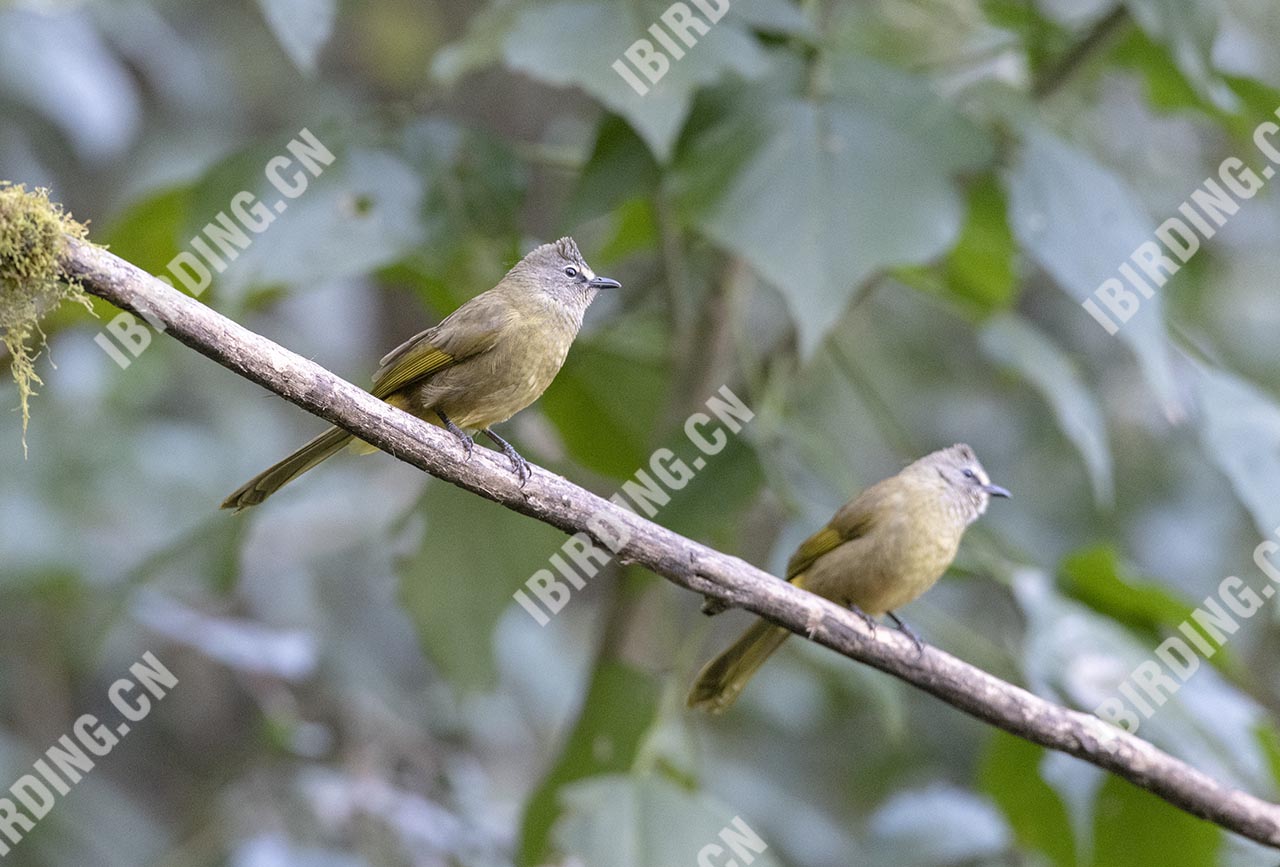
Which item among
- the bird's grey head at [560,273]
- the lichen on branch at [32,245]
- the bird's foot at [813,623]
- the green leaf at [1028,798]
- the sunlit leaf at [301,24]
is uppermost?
the sunlit leaf at [301,24]

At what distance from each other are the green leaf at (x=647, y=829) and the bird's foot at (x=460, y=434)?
125 cm

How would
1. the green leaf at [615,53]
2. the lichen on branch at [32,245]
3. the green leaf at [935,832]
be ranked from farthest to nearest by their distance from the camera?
the green leaf at [935,832]
the green leaf at [615,53]
the lichen on branch at [32,245]

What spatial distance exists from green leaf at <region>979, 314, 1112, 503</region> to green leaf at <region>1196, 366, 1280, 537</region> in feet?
1.05

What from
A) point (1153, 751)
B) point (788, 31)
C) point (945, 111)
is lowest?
point (1153, 751)

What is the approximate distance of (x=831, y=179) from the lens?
3678 millimetres

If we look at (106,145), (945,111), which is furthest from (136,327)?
(945,111)

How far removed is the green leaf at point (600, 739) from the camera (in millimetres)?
4016

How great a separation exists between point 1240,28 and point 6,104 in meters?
6.35

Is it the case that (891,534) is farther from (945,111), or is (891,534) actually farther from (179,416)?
(179,416)

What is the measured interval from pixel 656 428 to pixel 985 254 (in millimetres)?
1233

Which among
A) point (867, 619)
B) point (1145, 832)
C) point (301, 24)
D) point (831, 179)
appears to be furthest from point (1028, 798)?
point (301, 24)

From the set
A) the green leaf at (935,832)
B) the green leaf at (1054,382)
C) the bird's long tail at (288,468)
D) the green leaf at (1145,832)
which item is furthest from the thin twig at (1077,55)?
the bird's long tail at (288,468)

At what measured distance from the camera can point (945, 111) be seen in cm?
379
